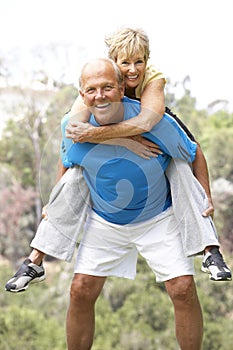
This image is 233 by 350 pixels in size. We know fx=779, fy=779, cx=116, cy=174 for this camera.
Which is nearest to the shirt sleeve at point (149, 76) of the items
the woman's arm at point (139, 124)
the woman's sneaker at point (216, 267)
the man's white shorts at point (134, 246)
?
the woman's arm at point (139, 124)

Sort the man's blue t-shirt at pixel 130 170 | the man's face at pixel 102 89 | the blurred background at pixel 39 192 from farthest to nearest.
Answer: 1. the blurred background at pixel 39 192
2. the man's blue t-shirt at pixel 130 170
3. the man's face at pixel 102 89

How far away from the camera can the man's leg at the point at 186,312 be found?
2381mm

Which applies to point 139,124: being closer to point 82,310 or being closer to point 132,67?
point 132,67

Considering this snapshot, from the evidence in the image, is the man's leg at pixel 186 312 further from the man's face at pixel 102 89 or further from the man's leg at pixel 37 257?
the man's face at pixel 102 89

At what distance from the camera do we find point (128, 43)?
2.25 meters

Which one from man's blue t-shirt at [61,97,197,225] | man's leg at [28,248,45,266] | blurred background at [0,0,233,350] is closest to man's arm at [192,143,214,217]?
man's blue t-shirt at [61,97,197,225]

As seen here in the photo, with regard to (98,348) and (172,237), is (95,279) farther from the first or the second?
(98,348)

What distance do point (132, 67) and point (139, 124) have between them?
0.16m

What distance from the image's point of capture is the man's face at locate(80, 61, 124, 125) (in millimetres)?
2193

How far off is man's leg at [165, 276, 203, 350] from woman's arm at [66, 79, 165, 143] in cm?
49

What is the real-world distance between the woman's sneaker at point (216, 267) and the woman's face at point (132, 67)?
589 millimetres

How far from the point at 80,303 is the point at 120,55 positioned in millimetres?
799

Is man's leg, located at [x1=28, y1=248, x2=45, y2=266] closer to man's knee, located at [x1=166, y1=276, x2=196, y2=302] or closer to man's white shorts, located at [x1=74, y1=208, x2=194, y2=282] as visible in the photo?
man's white shorts, located at [x1=74, y1=208, x2=194, y2=282]

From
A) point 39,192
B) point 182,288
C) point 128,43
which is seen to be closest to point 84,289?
point 182,288
